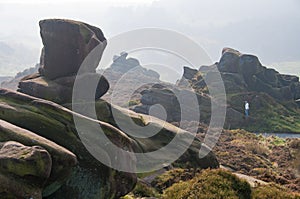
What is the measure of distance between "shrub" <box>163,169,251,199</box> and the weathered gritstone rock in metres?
5.44

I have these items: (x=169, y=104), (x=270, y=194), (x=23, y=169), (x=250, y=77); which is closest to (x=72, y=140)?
(x=23, y=169)

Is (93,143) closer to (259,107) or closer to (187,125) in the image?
(187,125)

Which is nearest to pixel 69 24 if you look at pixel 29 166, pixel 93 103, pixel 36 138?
pixel 93 103

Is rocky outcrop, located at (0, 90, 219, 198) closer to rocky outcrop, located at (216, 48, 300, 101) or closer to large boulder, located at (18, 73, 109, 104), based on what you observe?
large boulder, located at (18, 73, 109, 104)

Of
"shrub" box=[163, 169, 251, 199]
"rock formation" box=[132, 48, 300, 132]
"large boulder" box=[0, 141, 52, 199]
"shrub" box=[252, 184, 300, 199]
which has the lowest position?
"large boulder" box=[0, 141, 52, 199]

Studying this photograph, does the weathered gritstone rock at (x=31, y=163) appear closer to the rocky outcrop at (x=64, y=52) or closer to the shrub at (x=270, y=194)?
the shrub at (x=270, y=194)

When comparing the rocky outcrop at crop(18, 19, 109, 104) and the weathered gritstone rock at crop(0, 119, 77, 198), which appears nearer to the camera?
the weathered gritstone rock at crop(0, 119, 77, 198)

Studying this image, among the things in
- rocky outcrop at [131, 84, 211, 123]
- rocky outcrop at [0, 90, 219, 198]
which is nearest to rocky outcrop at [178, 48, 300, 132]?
rocky outcrop at [131, 84, 211, 123]

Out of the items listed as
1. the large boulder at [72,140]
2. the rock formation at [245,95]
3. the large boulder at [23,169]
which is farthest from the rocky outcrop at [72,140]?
the rock formation at [245,95]

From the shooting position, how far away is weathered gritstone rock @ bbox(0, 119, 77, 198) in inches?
408

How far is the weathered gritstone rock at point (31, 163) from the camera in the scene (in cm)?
1035

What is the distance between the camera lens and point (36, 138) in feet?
40.5

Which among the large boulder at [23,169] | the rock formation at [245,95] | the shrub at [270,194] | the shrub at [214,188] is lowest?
the large boulder at [23,169]

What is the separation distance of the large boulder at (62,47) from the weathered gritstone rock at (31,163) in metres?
13.2
